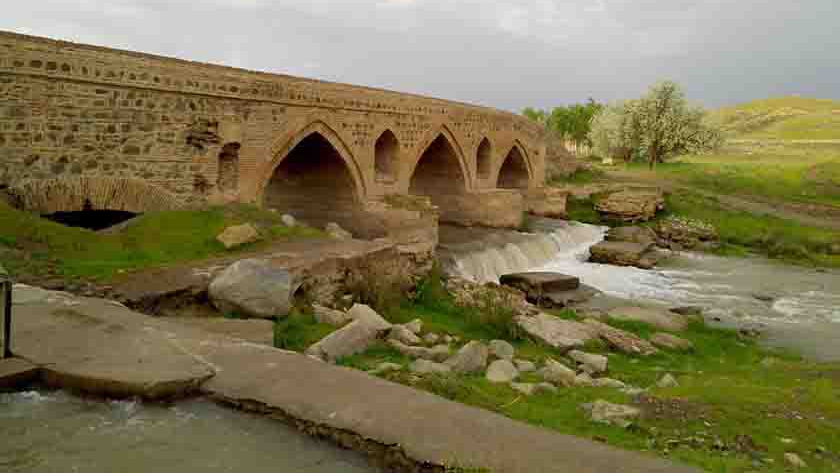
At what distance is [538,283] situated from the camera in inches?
591

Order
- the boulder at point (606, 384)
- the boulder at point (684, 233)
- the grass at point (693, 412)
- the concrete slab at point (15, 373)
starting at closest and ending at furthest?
1. the concrete slab at point (15, 373)
2. the grass at point (693, 412)
3. the boulder at point (606, 384)
4. the boulder at point (684, 233)

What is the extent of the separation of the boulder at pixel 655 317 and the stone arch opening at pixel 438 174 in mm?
11037

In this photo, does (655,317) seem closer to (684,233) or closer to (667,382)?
(667,382)

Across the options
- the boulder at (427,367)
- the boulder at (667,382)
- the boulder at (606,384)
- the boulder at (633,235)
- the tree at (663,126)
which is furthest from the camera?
the tree at (663,126)

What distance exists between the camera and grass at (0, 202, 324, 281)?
6.80 meters

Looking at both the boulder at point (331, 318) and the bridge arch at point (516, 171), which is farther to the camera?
the bridge arch at point (516, 171)

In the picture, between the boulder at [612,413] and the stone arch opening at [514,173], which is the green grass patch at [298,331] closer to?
the boulder at [612,413]

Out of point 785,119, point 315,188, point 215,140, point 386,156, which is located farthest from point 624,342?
point 785,119

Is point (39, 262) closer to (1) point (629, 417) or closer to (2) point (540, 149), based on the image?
(1) point (629, 417)

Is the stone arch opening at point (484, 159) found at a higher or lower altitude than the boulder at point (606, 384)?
higher

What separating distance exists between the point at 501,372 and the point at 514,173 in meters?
23.0

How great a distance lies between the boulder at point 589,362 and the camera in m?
7.43

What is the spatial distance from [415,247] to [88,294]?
5971mm

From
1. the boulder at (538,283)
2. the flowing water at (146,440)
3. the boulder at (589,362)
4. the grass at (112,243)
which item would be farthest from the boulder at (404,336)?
the boulder at (538,283)
